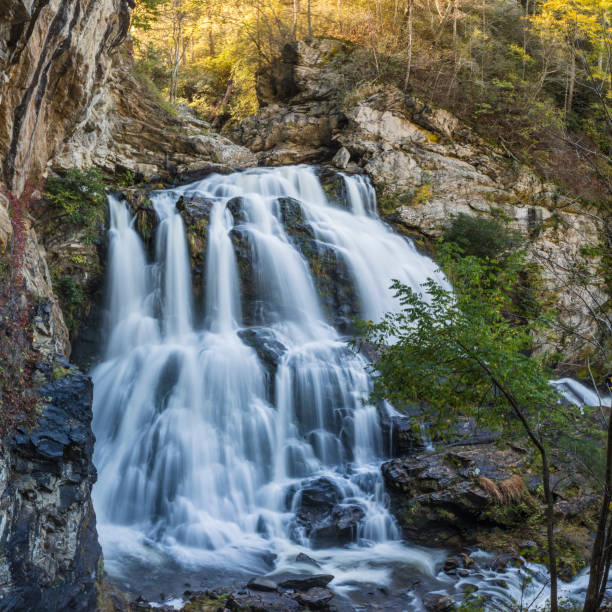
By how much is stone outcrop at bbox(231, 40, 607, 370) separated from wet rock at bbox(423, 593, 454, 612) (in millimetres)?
13100

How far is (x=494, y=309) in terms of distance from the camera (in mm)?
5453

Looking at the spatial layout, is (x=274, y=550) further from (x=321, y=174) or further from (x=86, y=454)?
(x=321, y=174)

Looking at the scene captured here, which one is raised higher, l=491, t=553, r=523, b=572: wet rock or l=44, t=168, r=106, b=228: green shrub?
l=44, t=168, r=106, b=228: green shrub

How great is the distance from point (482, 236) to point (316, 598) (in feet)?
Result: 47.6

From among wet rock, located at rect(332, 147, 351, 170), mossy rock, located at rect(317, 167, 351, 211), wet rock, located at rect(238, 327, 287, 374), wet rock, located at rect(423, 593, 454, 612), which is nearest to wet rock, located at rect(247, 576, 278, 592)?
wet rock, located at rect(423, 593, 454, 612)

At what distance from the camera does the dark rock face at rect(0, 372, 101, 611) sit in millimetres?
5008

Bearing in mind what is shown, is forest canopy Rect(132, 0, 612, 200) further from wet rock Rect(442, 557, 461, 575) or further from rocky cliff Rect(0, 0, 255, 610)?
wet rock Rect(442, 557, 461, 575)

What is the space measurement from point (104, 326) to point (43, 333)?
5866 mm

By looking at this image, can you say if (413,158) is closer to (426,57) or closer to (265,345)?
(426,57)

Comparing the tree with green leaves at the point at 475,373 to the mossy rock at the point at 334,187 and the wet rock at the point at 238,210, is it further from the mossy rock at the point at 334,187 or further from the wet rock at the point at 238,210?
the mossy rock at the point at 334,187

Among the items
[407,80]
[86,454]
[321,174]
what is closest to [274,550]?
[86,454]

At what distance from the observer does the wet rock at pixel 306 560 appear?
25.7 ft

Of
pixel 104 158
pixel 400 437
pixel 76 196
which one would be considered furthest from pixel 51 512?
pixel 104 158

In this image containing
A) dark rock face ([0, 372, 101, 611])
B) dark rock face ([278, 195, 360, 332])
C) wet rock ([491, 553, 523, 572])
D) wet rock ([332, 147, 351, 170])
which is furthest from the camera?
wet rock ([332, 147, 351, 170])
